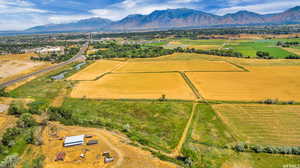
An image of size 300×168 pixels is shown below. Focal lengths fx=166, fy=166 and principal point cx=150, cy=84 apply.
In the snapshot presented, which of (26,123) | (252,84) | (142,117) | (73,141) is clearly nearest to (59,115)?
(26,123)

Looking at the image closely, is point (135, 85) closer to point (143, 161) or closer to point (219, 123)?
point (219, 123)

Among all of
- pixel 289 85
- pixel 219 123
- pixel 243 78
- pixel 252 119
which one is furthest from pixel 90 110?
pixel 289 85

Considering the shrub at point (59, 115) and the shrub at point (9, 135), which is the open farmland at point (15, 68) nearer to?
the shrub at point (59, 115)

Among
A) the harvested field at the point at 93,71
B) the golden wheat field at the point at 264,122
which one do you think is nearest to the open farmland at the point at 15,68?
the harvested field at the point at 93,71

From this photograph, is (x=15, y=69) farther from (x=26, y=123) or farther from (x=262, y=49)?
(x=262, y=49)

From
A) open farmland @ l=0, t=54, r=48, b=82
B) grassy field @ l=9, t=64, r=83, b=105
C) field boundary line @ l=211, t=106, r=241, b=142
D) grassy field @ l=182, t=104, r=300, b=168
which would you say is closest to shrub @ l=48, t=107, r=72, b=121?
grassy field @ l=9, t=64, r=83, b=105

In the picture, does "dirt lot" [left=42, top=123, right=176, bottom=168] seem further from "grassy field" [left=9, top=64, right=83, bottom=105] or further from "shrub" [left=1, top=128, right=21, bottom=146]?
"grassy field" [left=9, top=64, right=83, bottom=105]
